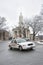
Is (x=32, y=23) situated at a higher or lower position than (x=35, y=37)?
higher

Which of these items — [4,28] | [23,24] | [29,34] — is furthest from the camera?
[29,34]

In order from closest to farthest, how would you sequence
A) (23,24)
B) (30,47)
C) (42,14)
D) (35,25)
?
(42,14), (30,47), (35,25), (23,24)

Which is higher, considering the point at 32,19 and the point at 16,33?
the point at 32,19

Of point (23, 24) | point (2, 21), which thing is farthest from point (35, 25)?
point (2, 21)

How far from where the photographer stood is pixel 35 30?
200 feet

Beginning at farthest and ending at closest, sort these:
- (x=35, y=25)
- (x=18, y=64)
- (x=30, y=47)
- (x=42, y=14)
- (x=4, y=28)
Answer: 1. (x=4, y=28)
2. (x=35, y=25)
3. (x=30, y=47)
4. (x=18, y=64)
5. (x=42, y=14)

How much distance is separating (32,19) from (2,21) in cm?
1506

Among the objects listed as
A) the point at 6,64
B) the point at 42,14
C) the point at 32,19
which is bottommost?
the point at 6,64

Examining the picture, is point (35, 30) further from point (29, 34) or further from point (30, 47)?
point (30, 47)

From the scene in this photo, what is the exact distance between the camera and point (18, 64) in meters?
8.92

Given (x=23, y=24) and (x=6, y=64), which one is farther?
(x=23, y=24)

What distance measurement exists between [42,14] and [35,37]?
6061cm

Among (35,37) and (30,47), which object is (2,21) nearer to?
(35,37)

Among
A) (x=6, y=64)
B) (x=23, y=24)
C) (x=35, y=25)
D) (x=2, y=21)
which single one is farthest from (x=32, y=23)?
(x=6, y=64)
